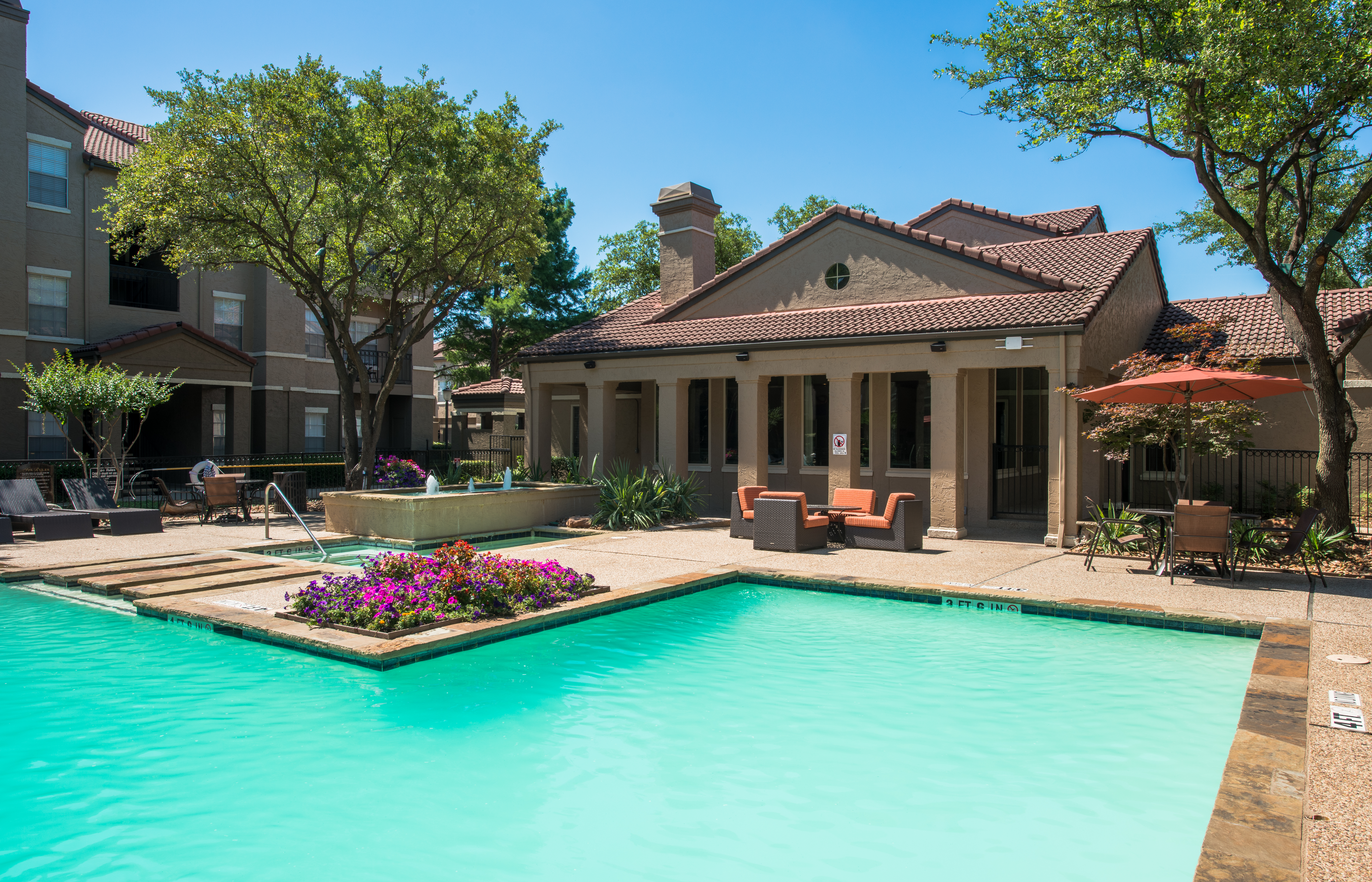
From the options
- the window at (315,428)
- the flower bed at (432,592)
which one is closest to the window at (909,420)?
the flower bed at (432,592)

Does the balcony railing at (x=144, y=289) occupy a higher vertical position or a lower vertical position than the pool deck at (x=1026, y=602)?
higher

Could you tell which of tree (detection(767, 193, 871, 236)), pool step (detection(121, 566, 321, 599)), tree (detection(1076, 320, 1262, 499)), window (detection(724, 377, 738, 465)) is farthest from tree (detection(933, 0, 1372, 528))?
tree (detection(767, 193, 871, 236))

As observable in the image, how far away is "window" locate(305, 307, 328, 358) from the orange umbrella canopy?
85.7 ft

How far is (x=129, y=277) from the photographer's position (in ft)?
81.5

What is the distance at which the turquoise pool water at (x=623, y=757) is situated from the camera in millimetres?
4203

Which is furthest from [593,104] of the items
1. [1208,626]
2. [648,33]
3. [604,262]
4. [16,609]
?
Answer: [604,262]

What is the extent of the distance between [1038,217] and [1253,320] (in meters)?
6.29

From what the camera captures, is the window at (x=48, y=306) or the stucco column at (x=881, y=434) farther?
the window at (x=48, y=306)

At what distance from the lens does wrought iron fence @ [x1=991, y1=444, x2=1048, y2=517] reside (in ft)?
53.7

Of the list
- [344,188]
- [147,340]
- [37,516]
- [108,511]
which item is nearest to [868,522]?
[344,188]

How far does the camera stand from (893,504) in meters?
12.8

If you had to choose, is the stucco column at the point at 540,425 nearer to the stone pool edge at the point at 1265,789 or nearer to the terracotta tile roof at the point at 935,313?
the terracotta tile roof at the point at 935,313

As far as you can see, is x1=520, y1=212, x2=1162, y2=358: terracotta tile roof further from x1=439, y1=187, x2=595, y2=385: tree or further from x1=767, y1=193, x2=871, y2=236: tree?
x1=767, y1=193, x2=871, y2=236: tree

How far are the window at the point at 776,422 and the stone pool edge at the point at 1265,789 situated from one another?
41.8 ft
